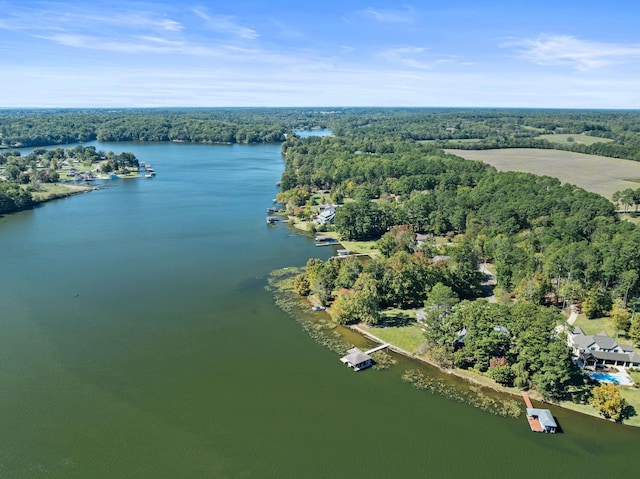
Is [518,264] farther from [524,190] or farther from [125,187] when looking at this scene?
[125,187]

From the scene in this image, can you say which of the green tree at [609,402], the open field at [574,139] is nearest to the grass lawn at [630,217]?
the green tree at [609,402]

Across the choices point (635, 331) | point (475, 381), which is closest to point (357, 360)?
point (475, 381)

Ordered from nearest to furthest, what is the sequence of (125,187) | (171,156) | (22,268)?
(22,268), (125,187), (171,156)

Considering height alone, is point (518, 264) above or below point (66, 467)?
above

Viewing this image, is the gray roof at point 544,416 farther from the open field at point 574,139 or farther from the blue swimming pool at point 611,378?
the open field at point 574,139

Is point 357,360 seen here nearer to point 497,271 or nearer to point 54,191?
point 497,271

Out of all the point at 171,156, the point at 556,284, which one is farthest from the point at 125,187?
the point at 556,284
